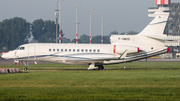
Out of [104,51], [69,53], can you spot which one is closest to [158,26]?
[104,51]

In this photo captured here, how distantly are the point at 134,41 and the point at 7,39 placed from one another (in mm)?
141683

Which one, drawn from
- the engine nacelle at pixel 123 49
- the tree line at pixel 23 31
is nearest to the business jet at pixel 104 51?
the engine nacelle at pixel 123 49

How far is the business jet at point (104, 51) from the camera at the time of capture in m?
39.0

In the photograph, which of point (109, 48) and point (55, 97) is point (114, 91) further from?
point (109, 48)

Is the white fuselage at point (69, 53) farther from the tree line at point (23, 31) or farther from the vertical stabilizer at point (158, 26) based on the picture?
the tree line at point (23, 31)

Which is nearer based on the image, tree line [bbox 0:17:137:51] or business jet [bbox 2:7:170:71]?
business jet [bbox 2:7:170:71]

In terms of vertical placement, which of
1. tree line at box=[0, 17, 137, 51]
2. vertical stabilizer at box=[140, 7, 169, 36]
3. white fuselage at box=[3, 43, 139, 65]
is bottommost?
white fuselage at box=[3, 43, 139, 65]

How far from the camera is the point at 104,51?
1566 inches

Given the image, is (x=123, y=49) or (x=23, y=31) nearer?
(x=123, y=49)

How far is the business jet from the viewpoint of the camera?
38969mm

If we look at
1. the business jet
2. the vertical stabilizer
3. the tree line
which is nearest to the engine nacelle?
the business jet

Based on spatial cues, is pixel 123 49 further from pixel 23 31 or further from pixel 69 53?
pixel 23 31

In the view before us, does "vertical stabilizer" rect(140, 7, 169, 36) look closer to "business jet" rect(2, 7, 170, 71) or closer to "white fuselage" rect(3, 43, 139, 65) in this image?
"business jet" rect(2, 7, 170, 71)

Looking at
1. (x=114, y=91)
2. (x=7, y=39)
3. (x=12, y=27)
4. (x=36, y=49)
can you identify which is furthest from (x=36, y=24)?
(x=114, y=91)
